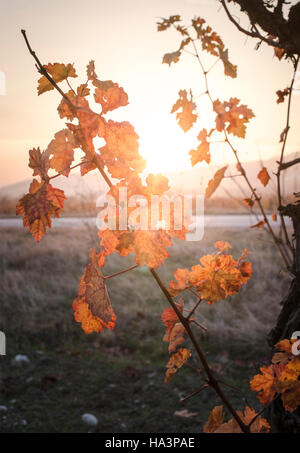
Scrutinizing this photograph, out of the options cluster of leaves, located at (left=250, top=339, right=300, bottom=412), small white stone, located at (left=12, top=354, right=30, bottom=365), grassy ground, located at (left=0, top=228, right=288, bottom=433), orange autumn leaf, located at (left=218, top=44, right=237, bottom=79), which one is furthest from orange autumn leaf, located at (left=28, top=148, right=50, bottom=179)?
small white stone, located at (left=12, top=354, right=30, bottom=365)

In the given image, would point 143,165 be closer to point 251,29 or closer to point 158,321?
point 251,29

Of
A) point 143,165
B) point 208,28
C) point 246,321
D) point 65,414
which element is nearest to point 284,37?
point 208,28

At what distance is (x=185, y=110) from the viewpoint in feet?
6.04

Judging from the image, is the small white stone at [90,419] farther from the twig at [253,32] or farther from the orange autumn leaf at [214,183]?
the twig at [253,32]

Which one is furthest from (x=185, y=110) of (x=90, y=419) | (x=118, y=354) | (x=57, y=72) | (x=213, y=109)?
(x=118, y=354)

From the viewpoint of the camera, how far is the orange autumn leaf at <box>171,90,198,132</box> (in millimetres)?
1836

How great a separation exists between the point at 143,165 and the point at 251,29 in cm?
111

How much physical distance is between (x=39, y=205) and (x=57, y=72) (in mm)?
350

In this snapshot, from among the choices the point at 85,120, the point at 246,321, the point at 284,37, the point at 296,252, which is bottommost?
the point at 246,321

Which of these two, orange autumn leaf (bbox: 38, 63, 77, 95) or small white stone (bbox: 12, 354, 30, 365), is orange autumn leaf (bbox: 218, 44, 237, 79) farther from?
small white stone (bbox: 12, 354, 30, 365)

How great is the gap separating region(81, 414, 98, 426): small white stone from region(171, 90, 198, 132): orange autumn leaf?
2.24 m

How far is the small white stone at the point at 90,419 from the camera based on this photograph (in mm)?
2752

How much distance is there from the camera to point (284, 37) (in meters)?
1.57

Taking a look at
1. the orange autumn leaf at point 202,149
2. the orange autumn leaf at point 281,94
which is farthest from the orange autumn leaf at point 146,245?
the orange autumn leaf at point 281,94
